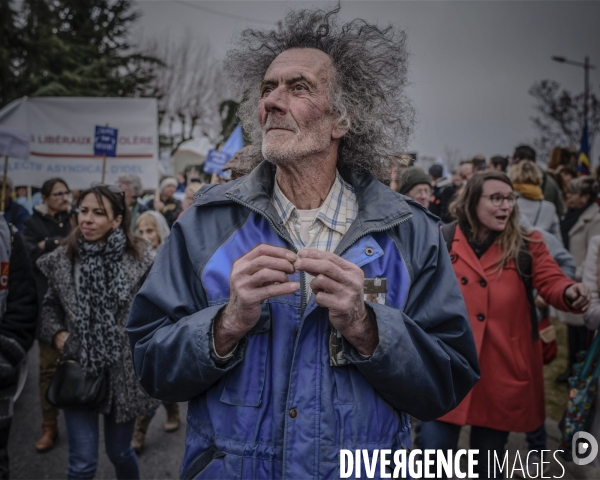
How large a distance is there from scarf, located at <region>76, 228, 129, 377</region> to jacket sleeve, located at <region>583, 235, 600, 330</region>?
9.22 ft

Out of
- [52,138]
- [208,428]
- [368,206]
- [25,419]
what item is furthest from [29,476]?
[52,138]

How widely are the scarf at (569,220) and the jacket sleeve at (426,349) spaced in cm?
499

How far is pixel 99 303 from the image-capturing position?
3.23 metres

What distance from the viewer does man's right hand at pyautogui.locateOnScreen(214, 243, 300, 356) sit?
1.44m

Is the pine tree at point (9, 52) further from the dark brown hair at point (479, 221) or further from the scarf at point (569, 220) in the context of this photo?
the dark brown hair at point (479, 221)

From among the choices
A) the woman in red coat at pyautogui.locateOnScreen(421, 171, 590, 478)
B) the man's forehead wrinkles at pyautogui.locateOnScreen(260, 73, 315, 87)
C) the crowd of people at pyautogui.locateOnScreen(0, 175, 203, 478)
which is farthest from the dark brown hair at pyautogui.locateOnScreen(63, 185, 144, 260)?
the woman in red coat at pyautogui.locateOnScreen(421, 171, 590, 478)

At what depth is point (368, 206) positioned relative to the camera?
1.82 metres

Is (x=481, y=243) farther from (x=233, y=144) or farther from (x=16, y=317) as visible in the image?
(x=233, y=144)

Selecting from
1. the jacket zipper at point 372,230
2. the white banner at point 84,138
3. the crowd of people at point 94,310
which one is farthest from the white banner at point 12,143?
the jacket zipper at point 372,230

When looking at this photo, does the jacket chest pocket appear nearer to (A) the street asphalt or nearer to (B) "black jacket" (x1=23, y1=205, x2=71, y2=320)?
(A) the street asphalt

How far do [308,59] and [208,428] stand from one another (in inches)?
54.3

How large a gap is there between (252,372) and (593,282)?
2.50 m

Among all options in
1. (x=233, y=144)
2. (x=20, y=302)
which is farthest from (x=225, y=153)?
(x=20, y=302)

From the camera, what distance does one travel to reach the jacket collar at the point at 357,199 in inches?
68.1
